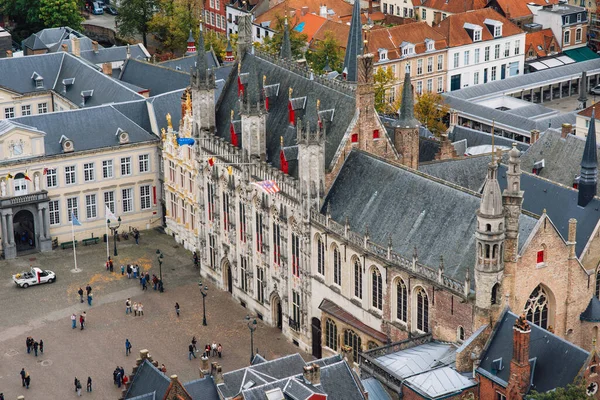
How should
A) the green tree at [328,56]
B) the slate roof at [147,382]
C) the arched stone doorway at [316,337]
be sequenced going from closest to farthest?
the slate roof at [147,382] → the arched stone doorway at [316,337] → the green tree at [328,56]

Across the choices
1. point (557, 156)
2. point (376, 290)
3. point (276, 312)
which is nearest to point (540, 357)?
point (376, 290)

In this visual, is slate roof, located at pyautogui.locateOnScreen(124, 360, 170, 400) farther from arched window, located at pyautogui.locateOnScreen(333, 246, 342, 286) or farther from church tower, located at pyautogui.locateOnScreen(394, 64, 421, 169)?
church tower, located at pyautogui.locateOnScreen(394, 64, 421, 169)

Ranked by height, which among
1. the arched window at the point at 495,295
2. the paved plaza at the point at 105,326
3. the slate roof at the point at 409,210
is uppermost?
the slate roof at the point at 409,210

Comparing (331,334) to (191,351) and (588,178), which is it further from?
(588,178)

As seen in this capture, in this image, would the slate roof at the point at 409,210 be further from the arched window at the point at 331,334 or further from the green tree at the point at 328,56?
the green tree at the point at 328,56


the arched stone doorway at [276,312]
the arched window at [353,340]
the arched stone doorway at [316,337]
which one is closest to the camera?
the arched window at [353,340]

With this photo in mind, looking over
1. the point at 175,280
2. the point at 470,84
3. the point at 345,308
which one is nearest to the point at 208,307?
the point at 175,280

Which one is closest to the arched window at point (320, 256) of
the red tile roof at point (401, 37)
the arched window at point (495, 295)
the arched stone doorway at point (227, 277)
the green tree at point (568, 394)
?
the arched stone doorway at point (227, 277)
